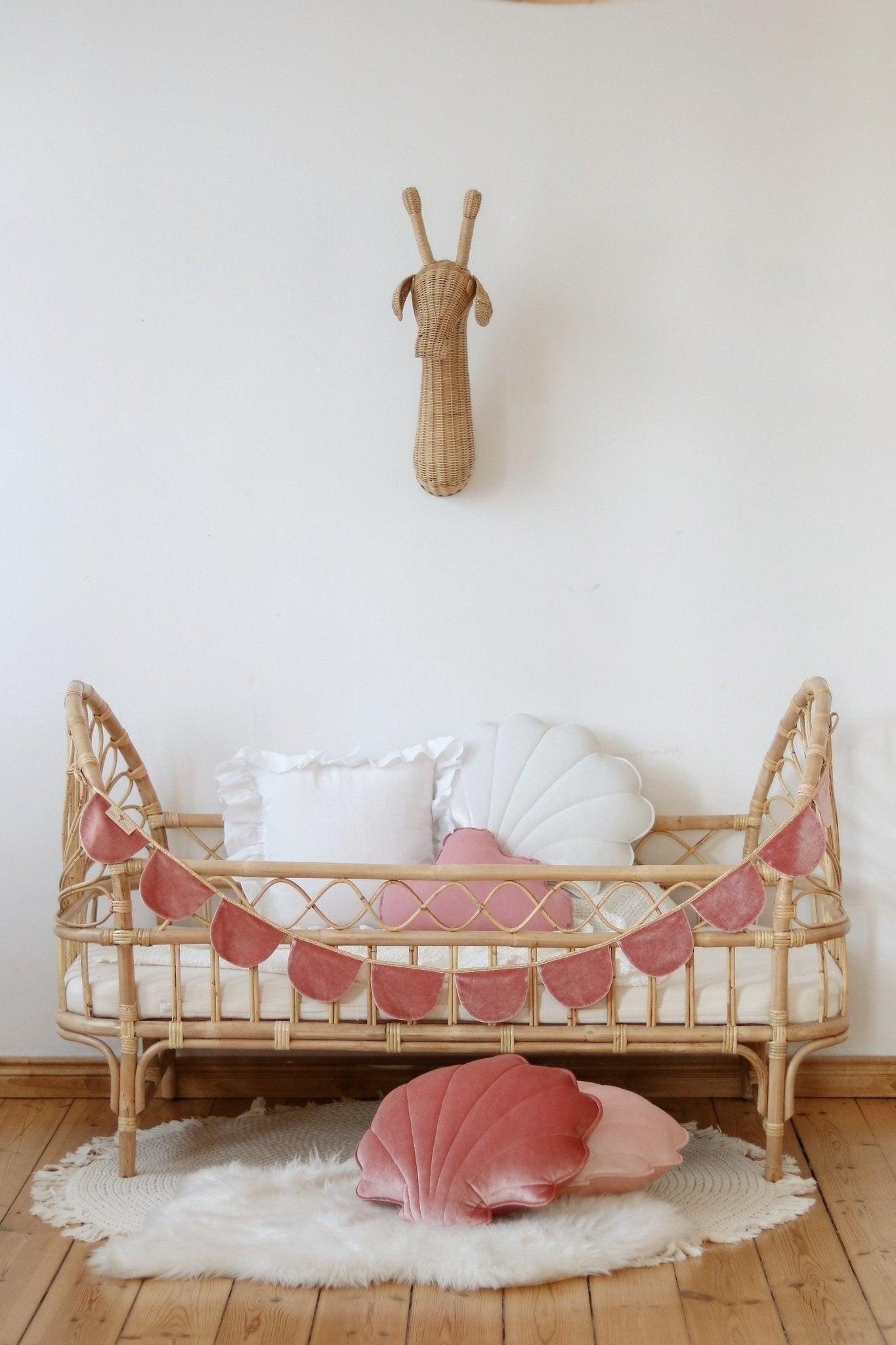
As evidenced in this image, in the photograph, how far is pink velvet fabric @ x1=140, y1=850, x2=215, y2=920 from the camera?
191cm

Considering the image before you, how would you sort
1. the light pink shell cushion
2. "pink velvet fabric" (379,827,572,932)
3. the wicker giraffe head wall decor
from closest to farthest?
the light pink shell cushion → "pink velvet fabric" (379,827,572,932) → the wicker giraffe head wall decor

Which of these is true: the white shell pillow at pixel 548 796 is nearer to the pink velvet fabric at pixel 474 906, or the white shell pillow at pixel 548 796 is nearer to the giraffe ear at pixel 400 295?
the pink velvet fabric at pixel 474 906

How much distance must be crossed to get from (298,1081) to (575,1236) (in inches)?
31.8

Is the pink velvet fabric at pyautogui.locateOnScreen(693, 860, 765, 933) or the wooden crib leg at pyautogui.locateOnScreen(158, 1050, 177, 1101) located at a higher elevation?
the pink velvet fabric at pyautogui.locateOnScreen(693, 860, 765, 933)

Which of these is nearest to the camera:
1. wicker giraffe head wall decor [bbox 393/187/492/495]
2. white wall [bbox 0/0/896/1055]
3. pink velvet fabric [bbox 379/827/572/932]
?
pink velvet fabric [bbox 379/827/572/932]

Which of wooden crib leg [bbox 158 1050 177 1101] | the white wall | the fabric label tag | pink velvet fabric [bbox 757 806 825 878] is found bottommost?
wooden crib leg [bbox 158 1050 177 1101]

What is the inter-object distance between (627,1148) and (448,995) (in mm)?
356

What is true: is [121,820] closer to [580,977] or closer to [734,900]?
[580,977]

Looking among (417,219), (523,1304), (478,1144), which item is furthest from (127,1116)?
(417,219)

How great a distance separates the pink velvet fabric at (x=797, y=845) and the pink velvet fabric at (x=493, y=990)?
423 mm

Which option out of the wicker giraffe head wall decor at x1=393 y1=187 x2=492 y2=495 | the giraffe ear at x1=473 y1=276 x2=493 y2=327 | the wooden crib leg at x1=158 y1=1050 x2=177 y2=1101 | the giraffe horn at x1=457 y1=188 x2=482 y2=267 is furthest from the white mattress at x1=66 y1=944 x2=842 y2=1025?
the giraffe horn at x1=457 y1=188 x2=482 y2=267

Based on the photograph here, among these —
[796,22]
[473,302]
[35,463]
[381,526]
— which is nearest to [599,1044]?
[381,526]

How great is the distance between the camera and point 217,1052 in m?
2.42

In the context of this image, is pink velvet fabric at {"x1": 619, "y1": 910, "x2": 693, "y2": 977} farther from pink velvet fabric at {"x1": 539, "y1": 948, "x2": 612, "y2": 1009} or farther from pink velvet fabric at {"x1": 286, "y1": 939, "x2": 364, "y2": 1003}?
pink velvet fabric at {"x1": 286, "y1": 939, "x2": 364, "y2": 1003}
